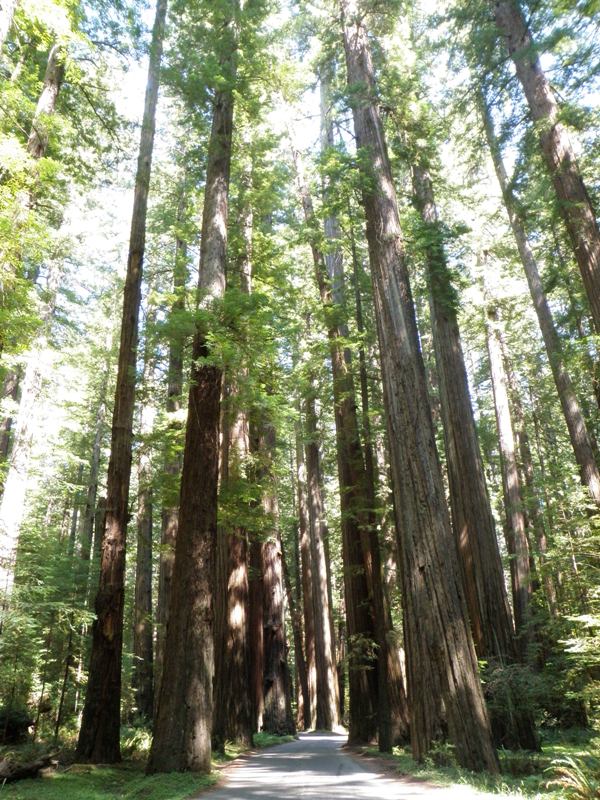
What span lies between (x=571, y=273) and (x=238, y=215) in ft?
29.3

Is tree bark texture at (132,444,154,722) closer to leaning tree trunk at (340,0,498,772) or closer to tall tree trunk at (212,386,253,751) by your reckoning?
tall tree trunk at (212,386,253,751)

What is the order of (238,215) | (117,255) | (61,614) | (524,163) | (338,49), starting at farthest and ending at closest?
1. (117,255)
2. (238,215)
3. (338,49)
4. (524,163)
5. (61,614)

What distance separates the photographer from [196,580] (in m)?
7.68

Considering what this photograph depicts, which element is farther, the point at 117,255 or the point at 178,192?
the point at 117,255

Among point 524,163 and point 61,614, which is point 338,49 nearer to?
point 524,163

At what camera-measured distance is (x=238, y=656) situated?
12.0 m

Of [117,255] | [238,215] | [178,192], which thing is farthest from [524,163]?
[117,255]

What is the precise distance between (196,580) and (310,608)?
59.2 ft

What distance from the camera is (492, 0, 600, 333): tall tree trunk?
9172 mm

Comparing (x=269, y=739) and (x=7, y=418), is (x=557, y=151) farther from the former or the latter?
(x=7, y=418)

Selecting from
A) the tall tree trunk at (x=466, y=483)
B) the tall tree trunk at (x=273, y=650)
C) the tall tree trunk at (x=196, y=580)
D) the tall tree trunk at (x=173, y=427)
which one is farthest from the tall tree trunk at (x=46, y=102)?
the tall tree trunk at (x=273, y=650)

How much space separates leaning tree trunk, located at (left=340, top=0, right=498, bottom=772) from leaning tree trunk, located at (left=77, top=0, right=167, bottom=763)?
→ 4.53 m

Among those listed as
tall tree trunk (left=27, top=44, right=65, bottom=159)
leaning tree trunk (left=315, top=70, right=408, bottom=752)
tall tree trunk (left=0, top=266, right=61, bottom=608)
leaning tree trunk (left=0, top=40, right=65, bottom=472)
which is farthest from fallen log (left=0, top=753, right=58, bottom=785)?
tall tree trunk (left=27, top=44, right=65, bottom=159)

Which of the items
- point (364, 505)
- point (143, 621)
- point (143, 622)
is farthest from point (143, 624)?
point (364, 505)
